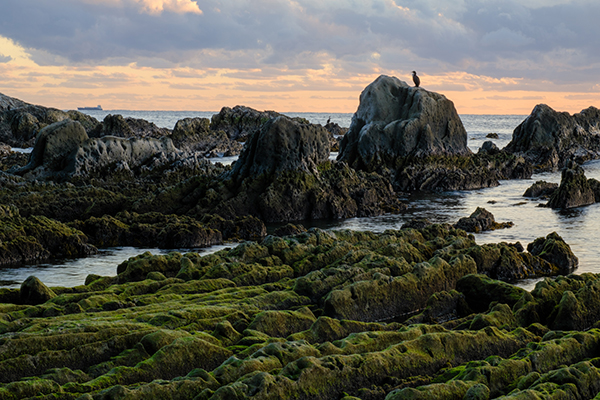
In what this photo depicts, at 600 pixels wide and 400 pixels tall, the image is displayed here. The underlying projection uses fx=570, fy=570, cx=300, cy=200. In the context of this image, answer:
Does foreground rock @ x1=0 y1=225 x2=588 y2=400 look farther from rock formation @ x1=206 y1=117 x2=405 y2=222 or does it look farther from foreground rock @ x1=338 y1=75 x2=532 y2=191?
foreground rock @ x1=338 y1=75 x2=532 y2=191

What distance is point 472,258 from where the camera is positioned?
18453mm

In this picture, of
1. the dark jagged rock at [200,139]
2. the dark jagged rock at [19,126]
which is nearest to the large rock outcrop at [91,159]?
the dark jagged rock at [200,139]

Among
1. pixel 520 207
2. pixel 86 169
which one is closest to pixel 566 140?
pixel 520 207

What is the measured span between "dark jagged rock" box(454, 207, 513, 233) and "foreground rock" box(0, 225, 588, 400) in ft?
33.0

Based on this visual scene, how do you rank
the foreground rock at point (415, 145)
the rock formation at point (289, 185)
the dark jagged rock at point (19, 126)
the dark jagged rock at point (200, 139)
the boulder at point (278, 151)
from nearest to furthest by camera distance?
the rock formation at point (289, 185), the boulder at point (278, 151), the foreground rock at point (415, 145), the dark jagged rock at point (200, 139), the dark jagged rock at point (19, 126)

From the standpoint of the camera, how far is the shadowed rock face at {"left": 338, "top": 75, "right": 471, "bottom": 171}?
4806 cm

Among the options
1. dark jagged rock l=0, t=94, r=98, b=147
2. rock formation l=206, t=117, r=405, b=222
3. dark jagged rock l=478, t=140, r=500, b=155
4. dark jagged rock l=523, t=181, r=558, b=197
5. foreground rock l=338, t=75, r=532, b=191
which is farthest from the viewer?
dark jagged rock l=0, t=94, r=98, b=147

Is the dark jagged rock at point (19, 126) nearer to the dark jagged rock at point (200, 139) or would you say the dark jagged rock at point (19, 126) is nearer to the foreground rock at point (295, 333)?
the dark jagged rock at point (200, 139)

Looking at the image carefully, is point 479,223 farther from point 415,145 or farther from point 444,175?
point 415,145

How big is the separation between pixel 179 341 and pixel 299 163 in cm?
2426

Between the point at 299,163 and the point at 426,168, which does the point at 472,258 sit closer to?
the point at 299,163

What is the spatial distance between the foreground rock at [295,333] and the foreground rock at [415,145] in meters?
28.7

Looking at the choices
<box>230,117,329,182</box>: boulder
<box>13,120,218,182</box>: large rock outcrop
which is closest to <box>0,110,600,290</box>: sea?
<box>230,117,329,182</box>: boulder

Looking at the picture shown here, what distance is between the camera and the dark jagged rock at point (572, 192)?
35.7m
